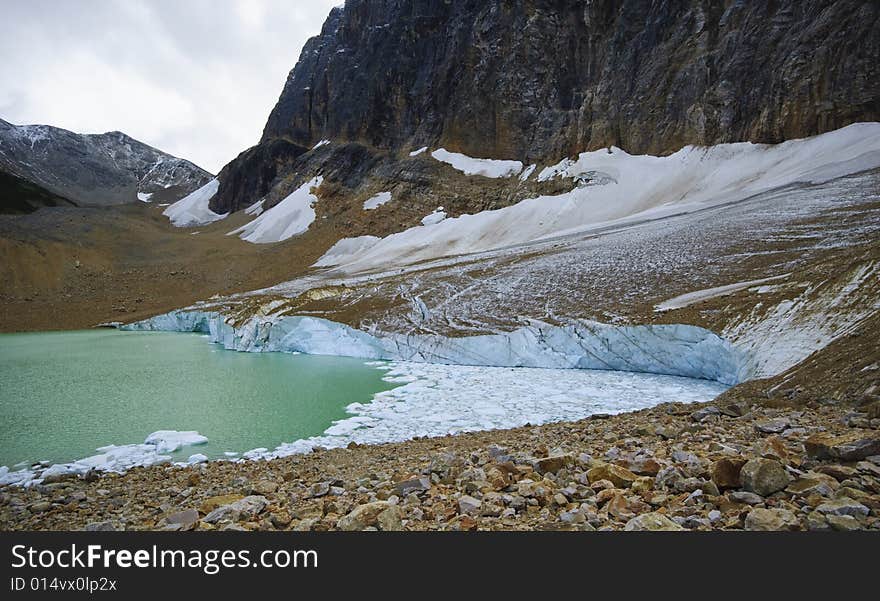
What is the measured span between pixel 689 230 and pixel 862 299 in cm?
1969

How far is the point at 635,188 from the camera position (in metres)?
49.3

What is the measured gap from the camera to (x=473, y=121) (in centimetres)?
7150

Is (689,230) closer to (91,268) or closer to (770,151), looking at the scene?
(770,151)

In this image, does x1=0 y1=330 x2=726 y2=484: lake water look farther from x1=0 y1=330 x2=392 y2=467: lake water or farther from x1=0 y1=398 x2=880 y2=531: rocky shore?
x1=0 y1=398 x2=880 y2=531: rocky shore

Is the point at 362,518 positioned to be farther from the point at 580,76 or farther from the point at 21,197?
the point at 21,197

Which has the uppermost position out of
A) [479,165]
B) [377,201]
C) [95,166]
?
[95,166]

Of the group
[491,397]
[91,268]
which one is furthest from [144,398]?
[91,268]

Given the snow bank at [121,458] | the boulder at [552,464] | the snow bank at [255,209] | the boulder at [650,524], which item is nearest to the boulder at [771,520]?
the boulder at [650,524]

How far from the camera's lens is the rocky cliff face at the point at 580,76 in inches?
1734

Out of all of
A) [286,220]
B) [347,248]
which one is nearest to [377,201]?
[347,248]

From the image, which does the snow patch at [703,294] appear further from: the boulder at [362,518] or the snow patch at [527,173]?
the snow patch at [527,173]

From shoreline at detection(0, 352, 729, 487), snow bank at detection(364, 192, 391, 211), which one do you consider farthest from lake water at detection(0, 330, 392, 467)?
snow bank at detection(364, 192, 391, 211)

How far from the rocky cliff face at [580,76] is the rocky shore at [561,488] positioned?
49.8m

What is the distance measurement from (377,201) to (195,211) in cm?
5952
